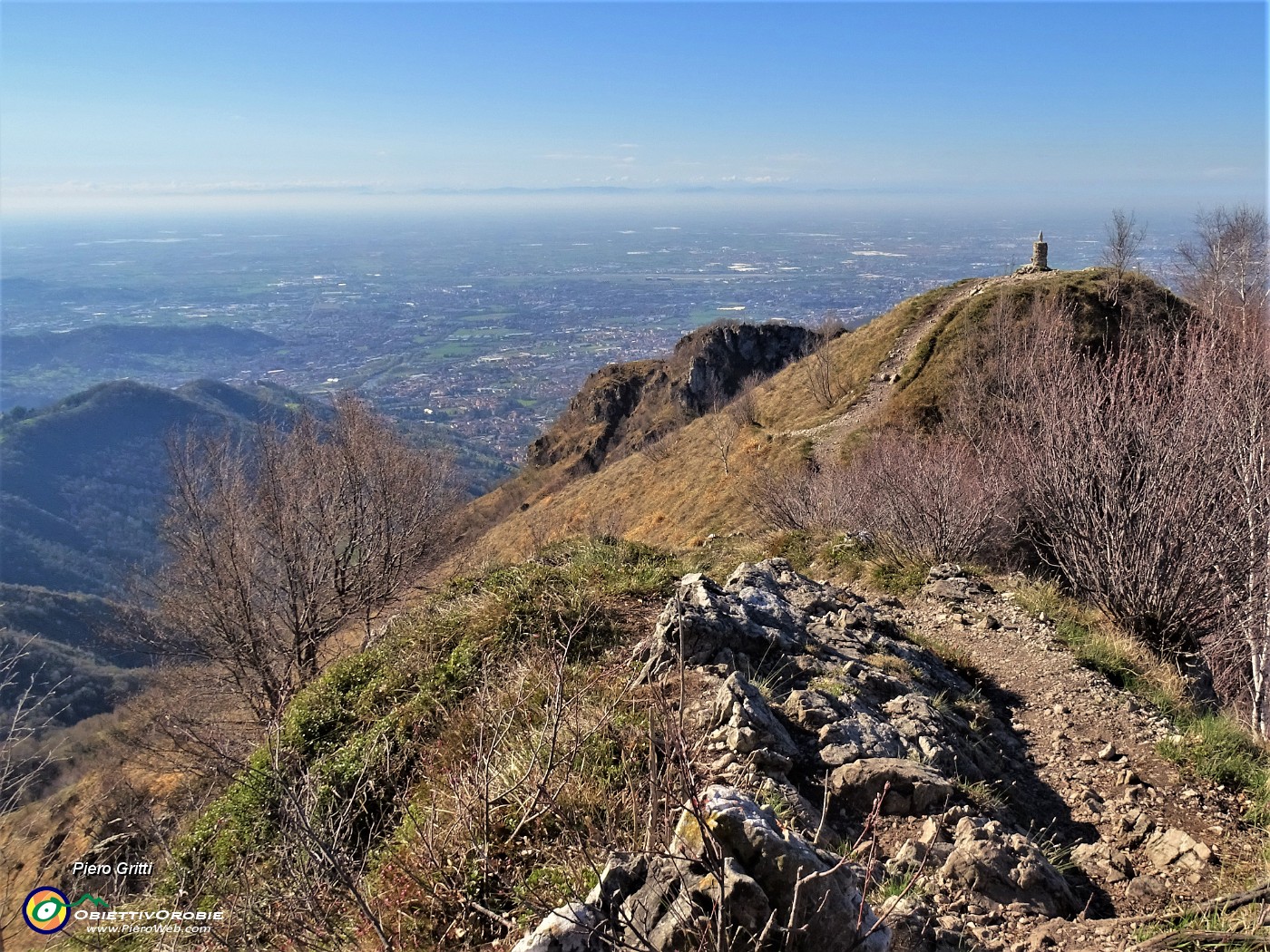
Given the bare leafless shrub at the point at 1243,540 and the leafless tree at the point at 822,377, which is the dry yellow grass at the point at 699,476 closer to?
the leafless tree at the point at 822,377

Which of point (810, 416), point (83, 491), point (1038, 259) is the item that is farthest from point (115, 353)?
point (1038, 259)

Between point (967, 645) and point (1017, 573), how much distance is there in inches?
117

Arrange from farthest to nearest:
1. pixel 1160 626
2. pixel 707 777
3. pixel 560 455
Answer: pixel 560 455, pixel 1160 626, pixel 707 777

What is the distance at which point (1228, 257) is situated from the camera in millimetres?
44688

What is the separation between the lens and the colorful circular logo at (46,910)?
205 inches

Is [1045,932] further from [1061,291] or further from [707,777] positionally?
[1061,291]

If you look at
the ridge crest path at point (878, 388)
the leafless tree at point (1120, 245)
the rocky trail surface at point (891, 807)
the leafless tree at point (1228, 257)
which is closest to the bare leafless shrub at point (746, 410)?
the ridge crest path at point (878, 388)

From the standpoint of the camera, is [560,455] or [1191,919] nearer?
[1191,919]

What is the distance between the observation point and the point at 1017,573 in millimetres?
9906

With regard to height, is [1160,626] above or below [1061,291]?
below

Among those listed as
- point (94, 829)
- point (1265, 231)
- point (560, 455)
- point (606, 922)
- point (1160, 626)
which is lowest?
point (560, 455)

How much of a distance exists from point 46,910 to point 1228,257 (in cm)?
6228

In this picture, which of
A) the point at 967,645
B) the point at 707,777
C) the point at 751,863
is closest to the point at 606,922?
the point at 751,863

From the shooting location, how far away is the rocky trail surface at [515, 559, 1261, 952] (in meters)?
2.23
